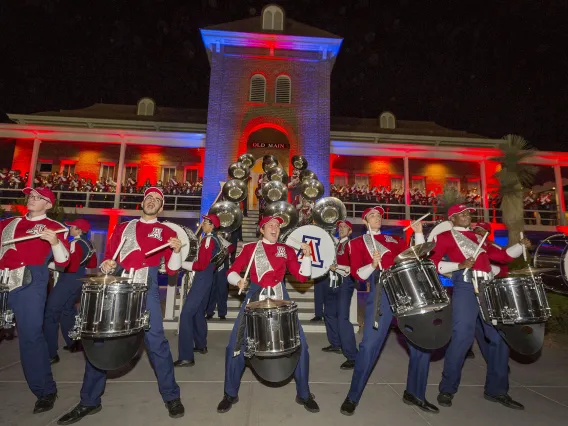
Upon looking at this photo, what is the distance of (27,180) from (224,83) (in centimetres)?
1021

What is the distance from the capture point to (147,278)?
3.58 metres

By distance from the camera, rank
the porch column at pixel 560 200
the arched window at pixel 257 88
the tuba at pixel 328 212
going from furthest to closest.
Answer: the porch column at pixel 560 200 → the arched window at pixel 257 88 → the tuba at pixel 328 212

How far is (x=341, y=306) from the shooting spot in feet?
17.9

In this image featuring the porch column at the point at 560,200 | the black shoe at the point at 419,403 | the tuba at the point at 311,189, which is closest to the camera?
the black shoe at the point at 419,403

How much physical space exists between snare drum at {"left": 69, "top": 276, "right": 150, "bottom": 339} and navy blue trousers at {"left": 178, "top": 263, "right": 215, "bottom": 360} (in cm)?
211

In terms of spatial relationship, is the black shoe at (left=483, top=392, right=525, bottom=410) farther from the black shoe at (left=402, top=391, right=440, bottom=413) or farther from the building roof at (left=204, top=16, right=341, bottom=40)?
the building roof at (left=204, top=16, right=341, bottom=40)

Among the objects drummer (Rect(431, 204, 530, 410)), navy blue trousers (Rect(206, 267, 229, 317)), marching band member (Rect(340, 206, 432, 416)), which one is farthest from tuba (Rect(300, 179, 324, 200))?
drummer (Rect(431, 204, 530, 410))

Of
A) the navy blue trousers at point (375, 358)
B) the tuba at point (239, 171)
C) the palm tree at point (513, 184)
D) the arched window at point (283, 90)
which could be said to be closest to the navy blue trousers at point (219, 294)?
the navy blue trousers at point (375, 358)

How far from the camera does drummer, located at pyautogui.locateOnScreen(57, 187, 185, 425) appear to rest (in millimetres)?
3439

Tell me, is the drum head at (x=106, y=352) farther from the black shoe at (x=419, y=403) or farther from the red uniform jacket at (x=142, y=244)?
the black shoe at (x=419, y=403)

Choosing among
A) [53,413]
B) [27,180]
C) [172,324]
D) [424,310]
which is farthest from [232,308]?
[27,180]

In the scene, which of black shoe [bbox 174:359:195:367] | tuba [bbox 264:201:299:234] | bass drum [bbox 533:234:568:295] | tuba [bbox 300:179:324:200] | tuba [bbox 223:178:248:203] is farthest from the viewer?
tuba [bbox 300:179:324:200]

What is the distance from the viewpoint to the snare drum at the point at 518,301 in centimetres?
371

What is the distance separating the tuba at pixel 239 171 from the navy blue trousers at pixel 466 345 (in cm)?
1051
